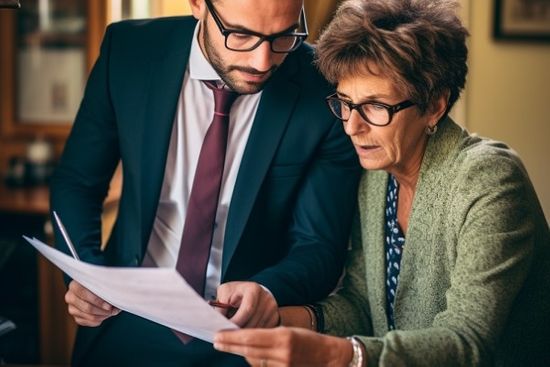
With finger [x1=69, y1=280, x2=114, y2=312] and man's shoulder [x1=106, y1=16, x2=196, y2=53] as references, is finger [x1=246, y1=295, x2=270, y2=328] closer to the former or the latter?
finger [x1=69, y1=280, x2=114, y2=312]

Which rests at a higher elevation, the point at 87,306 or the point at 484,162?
the point at 484,162

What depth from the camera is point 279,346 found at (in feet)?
4.23

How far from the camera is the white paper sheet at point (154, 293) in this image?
1192 millimetres

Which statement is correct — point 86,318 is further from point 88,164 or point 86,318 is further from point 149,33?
point 149,33

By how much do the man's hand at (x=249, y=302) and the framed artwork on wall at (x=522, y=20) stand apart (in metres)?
3.13

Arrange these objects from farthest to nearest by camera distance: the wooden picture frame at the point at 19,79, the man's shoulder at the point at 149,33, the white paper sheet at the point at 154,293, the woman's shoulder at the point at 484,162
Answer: the wooden picture frame at the point at 19,79
the man's shoulder at the point at 149,33
the woman's shoulder at the point at 484,162
the white paper sheet at the point at 154,293

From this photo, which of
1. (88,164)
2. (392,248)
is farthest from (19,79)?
(392,248)

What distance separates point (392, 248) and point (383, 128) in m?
0.30

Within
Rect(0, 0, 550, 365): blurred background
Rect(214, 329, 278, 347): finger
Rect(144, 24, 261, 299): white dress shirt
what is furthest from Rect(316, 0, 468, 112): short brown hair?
Rect(0, 0, 550, 365): blurred background

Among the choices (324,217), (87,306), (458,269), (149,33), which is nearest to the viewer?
(458,269)

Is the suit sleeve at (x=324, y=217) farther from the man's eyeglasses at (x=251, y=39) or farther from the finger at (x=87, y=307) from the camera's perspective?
the finger at (x=87, y=307)

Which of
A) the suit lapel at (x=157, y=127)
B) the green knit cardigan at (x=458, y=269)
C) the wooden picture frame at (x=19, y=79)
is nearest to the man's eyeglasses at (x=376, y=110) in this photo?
the green knit cardigan at (x=458, y=269)

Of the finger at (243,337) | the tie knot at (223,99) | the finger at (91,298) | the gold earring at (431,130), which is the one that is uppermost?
the tie knot at (223,99)

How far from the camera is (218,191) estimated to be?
1.86 meters
